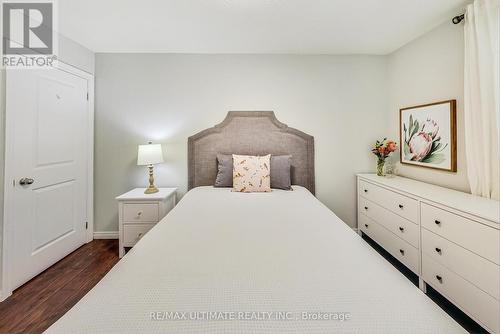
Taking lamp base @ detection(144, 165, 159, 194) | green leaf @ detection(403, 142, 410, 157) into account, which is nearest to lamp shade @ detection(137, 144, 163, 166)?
lamp base @ detection(144, 165, 159, 194)

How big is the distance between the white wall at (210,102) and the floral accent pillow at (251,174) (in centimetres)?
71

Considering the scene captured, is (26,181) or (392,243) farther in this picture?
(392,243)

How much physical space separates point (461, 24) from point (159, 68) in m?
3.14

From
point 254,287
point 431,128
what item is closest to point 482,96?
point 431,128

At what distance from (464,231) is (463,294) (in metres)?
0.42

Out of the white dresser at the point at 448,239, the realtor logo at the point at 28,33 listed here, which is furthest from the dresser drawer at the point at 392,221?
the realtor logo at the point at 28,33

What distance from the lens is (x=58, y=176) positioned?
262 cm

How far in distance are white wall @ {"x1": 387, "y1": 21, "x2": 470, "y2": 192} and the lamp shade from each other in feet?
9.54

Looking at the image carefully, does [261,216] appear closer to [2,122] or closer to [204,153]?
[204,153]

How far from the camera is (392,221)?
2.46 meters

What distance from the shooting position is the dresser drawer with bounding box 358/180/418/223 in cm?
217

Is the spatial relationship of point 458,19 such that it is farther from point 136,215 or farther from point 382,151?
point 136,215

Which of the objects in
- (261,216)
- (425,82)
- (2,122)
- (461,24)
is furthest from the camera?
(425,82)

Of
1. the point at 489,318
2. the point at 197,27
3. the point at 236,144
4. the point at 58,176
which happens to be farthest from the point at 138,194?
the point at 489,318
